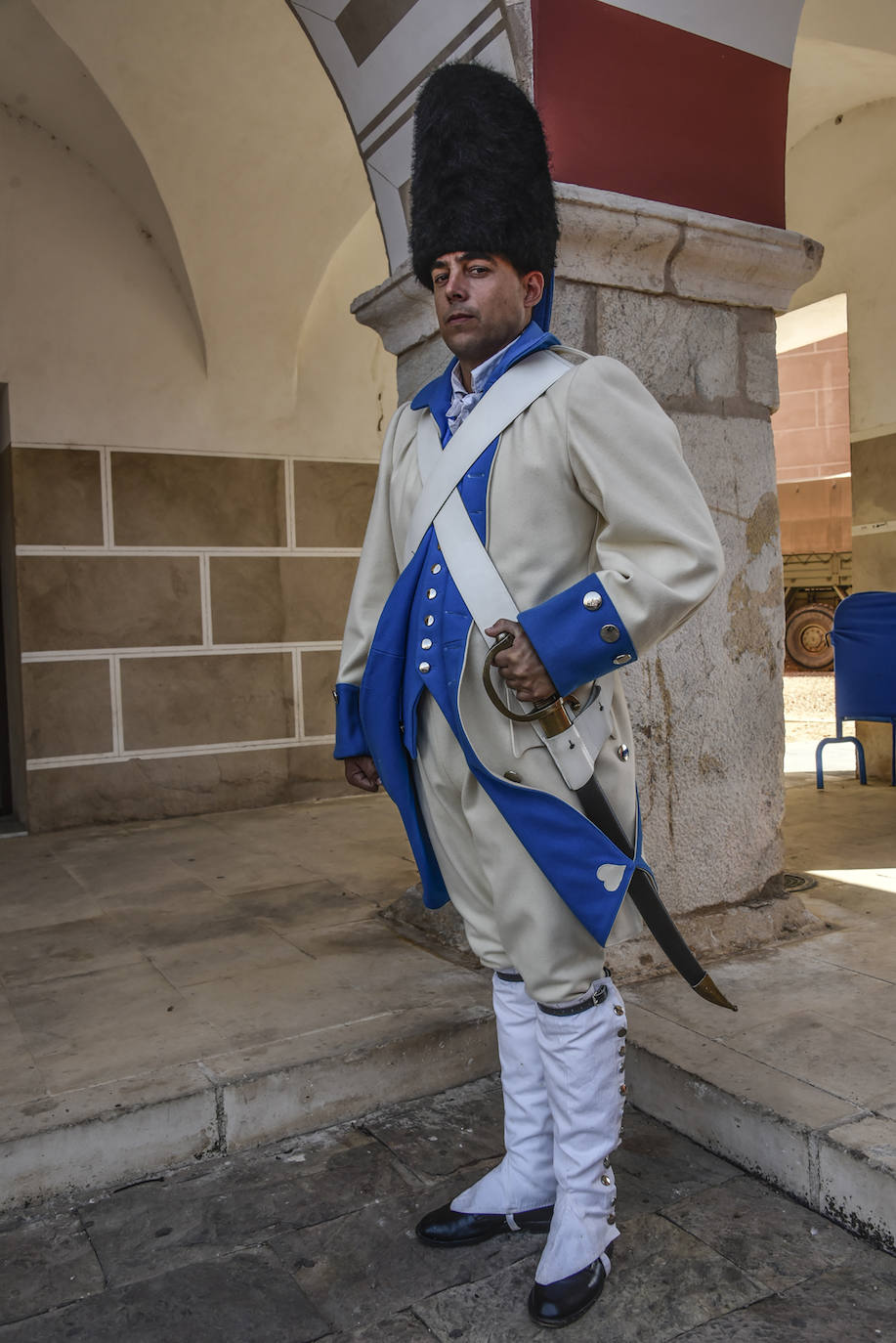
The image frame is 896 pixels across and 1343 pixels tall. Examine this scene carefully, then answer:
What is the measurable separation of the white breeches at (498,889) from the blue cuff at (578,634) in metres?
0.26

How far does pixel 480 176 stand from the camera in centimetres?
184

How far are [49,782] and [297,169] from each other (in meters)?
3.22

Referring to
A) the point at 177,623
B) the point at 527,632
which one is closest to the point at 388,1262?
the point at 527,632

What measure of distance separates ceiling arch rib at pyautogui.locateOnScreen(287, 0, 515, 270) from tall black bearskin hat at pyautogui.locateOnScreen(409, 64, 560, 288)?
1.01 m

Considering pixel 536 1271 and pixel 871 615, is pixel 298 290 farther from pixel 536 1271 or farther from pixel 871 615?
pixel 536 1271

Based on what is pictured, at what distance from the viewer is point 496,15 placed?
2.76m

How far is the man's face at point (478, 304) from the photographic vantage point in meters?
1.76

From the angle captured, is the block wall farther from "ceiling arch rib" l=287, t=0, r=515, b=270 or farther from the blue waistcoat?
the blue waistcoat

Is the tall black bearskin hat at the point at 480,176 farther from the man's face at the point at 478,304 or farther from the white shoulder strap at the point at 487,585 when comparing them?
the white shoulder strap at the point at 487,585

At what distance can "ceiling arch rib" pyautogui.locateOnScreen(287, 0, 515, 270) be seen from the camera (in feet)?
9.33

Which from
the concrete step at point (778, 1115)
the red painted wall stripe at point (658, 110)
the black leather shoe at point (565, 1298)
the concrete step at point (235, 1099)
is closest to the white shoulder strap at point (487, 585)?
the black leather shoe at point (565, 1298)

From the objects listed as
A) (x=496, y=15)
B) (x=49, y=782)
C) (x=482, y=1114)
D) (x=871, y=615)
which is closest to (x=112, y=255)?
(x=49, y=782)

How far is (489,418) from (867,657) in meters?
4.00

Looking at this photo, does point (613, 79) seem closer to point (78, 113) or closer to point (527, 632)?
point (527, 632)
